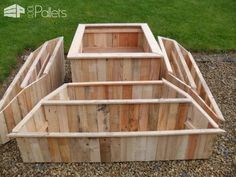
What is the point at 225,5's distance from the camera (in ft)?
39.8

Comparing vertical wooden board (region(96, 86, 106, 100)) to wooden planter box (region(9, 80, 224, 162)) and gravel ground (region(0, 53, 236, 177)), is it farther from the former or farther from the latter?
gravel ground (region(0, 53, 236, 177))

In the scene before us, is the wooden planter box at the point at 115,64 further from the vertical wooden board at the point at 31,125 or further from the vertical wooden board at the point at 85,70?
the vertical wooden board at the point at 31,125

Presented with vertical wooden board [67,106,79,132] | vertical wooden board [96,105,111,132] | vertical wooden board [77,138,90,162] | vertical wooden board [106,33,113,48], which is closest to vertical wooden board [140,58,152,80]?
vertical wooden board [96,105,111,132]

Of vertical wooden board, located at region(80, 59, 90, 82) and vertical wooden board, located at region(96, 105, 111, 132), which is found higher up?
vertical wooden board, located at region(80, 59, 90, 82)

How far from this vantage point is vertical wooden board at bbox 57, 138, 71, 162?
4376mm

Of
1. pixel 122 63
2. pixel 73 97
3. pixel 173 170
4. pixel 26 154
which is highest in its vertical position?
pixel 122 63

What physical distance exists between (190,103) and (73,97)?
2167mm

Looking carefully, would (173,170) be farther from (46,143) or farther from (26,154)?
(26,154)

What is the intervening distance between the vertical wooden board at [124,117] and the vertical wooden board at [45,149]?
1.35 meters

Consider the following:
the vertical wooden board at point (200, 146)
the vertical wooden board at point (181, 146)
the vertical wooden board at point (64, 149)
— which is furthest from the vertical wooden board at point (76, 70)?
the vertical wooden board at point (200, 146)

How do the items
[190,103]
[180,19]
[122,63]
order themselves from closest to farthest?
1. [190,103]
2. [122,63]
3. [180,19]

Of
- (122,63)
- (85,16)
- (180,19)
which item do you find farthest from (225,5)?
(122,63)

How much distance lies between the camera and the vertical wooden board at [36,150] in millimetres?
4408

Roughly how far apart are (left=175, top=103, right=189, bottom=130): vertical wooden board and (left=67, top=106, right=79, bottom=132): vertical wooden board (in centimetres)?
183
